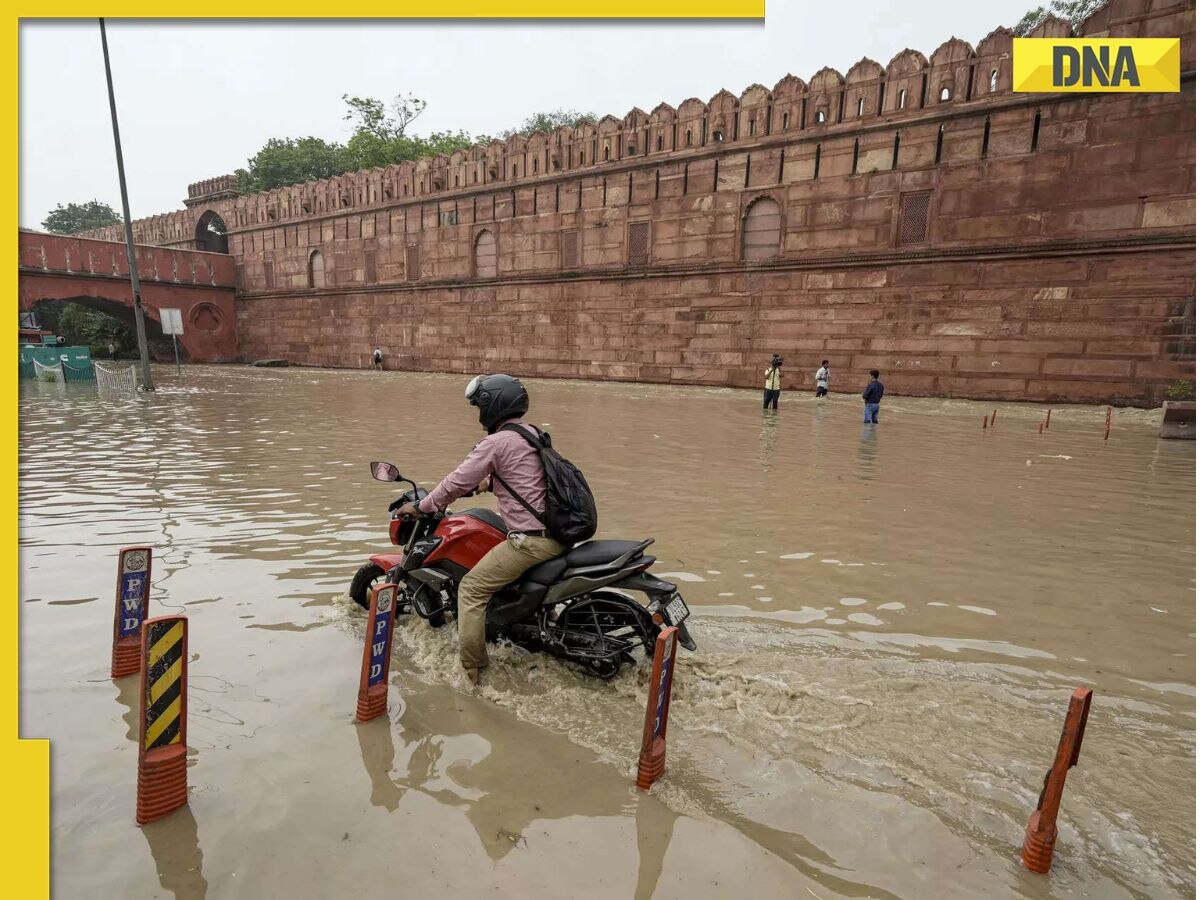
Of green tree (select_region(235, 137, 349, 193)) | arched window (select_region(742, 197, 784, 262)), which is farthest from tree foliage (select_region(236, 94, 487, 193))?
arched window (select_region(742, 197, 784, 262))

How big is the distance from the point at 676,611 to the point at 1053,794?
1.50 meters

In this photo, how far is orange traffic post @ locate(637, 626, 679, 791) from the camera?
233cm

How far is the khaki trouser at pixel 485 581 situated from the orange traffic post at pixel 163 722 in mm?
1184

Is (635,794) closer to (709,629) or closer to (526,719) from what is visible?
(526,719)

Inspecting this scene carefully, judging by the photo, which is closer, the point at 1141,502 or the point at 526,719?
the point at 526,719

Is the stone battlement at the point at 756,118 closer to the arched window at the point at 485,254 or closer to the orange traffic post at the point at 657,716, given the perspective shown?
the arched window at the point at 485,254

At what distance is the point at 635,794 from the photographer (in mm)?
2418

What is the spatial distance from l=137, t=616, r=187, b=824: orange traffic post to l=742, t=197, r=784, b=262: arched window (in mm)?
21736

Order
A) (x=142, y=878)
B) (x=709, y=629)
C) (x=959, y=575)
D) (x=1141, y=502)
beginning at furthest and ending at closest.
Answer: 1. (x=1141, y=502)
2. (x=959, y=575)
3. (x=709, y=629)
4. (x=142, y=878)

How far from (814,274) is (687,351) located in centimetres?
502

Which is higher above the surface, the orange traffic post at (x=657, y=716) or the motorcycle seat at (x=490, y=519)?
the motorcycle seat at (x=490, y=519)

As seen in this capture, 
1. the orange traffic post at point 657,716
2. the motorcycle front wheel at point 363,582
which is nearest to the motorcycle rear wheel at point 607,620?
the orange traffic post at point 657,716

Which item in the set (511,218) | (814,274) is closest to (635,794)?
(814,274)

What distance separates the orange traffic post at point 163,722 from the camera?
2135mm
